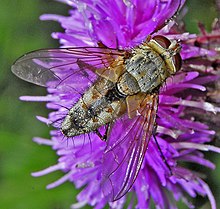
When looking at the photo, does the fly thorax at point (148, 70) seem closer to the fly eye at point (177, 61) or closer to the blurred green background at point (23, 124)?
the fly eye at point (177, 61)

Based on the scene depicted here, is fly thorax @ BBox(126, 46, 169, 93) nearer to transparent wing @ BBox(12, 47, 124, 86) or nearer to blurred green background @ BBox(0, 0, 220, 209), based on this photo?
transparent wing @ BBox(12, 47, 124, 86)

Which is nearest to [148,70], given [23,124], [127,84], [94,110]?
[127,84]

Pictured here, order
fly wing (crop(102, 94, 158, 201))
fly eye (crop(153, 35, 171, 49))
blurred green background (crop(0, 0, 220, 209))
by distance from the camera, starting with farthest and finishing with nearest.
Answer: blurred green background (crop(0, 0, 220, 209))
fly eye (crop(153, 35, 171, 49))
fly wing (crop(102, 94, 158, 201))

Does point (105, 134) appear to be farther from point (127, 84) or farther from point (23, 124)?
point (23, 124)

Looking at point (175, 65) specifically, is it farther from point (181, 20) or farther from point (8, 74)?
point (8, 74)

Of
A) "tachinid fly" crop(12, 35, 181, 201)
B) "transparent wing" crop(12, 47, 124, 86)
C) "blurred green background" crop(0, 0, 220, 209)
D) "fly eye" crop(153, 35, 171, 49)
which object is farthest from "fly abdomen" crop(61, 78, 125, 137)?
"blurred green background" crop(0, 0, 220, 209)

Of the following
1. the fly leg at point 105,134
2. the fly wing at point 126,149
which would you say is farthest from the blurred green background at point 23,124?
the fly wing at point 126,149
